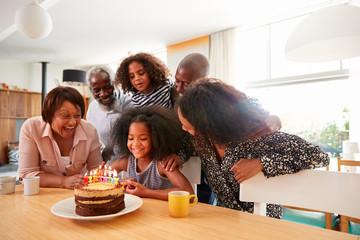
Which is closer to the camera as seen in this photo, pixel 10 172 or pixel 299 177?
pixel 299 177

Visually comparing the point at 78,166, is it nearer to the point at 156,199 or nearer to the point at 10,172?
the point at 156,199

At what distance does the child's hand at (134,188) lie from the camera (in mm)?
1402

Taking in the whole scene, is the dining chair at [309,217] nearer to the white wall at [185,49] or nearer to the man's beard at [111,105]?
the man's beard at [111,105]

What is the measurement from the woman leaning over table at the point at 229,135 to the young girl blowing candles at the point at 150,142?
0.67 feet

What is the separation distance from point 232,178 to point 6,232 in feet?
3.52

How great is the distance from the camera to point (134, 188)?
1.46 metres

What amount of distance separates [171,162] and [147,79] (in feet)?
2.91

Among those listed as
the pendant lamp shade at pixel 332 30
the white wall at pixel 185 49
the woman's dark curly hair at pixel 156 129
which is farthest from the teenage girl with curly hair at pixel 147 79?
the white wall at pixel 185 49

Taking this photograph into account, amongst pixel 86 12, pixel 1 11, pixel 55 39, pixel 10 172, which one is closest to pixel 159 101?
pixel 1 11

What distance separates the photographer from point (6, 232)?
924mm

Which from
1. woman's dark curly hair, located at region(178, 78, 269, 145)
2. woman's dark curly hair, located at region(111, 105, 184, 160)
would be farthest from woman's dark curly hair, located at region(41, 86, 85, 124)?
woman's dark curly hair, located at region(178, 78, 269, 145)

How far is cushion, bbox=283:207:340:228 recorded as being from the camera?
3143mm

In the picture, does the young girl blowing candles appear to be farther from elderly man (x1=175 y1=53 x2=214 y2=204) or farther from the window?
the window

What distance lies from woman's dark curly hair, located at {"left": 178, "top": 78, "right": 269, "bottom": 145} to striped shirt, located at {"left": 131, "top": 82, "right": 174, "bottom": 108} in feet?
2.36
